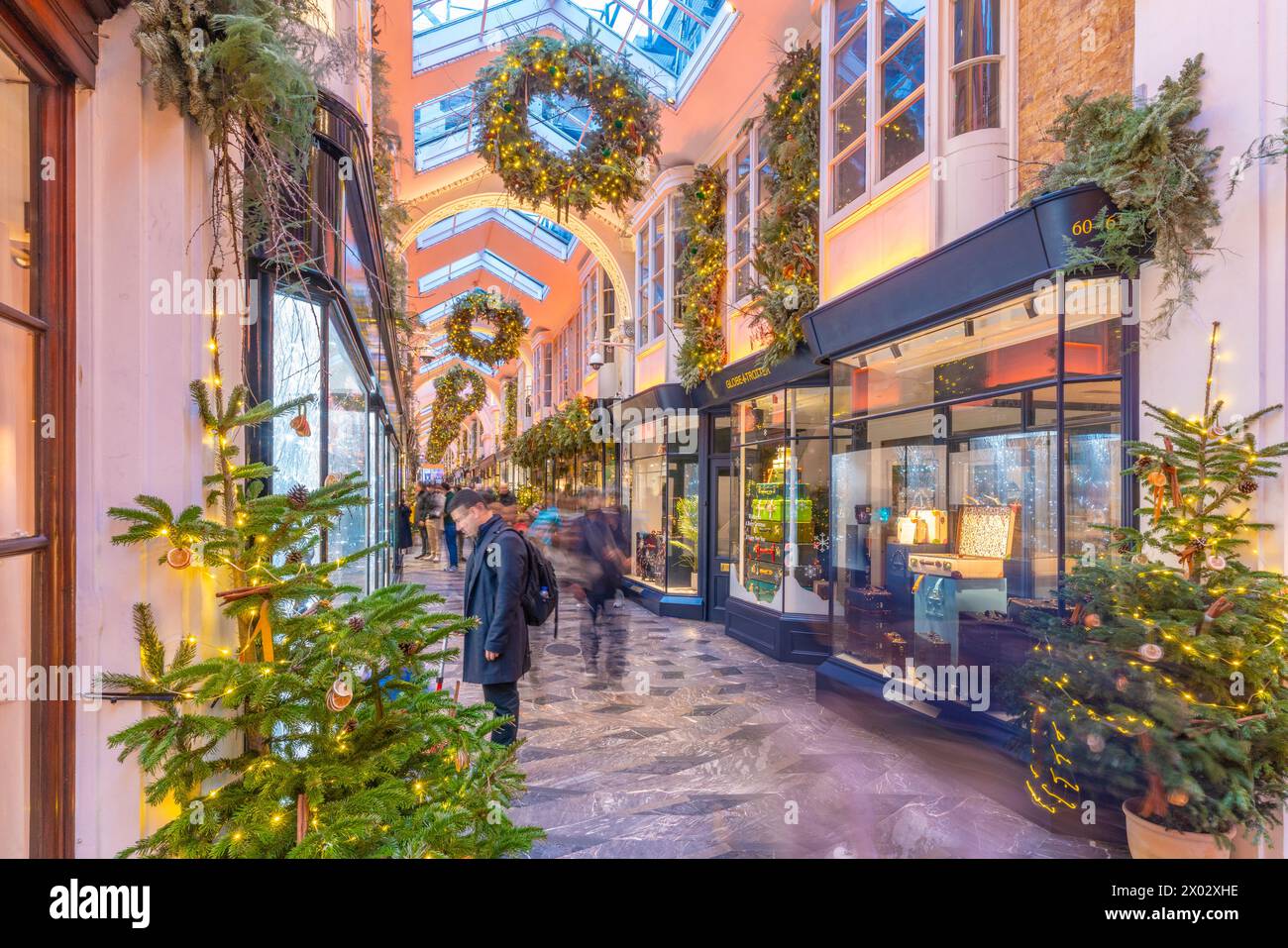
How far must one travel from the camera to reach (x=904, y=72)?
19.7 feet

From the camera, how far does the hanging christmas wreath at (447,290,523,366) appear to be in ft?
47.6

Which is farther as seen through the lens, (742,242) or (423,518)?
(423,518)

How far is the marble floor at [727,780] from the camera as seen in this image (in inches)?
155

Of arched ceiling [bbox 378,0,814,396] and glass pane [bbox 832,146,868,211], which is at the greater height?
arched ceiling [bbox 378,0,814,396]

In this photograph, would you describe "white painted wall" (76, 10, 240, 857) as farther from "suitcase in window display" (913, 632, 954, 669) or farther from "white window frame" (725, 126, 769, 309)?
"white window frame" (725, 126, 769, 309)

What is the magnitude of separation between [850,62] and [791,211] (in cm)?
148

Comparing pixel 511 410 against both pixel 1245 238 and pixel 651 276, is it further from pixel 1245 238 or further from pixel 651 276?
pixel 1245 238

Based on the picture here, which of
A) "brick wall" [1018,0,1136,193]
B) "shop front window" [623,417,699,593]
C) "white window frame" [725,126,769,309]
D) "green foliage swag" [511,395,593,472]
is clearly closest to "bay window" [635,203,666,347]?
"shop front window" [623,417,699,593]

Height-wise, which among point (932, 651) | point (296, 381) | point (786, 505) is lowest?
point (932, 651)

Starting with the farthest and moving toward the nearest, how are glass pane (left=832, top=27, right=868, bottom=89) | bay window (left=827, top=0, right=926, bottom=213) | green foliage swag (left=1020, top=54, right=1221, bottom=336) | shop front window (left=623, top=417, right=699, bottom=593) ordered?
shop front window (left=623, top=417, right=699, bottom=593), glass pane (left=832, top=27, right=868, bottom=89), bay window (left=827, top=0, right=926, bottom=213), green foliage swag (left=1020, top=54, right=1221, bottom=336)

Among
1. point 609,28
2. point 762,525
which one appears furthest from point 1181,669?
point 609,28

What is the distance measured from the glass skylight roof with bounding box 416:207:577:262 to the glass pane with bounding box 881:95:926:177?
10160 millimetres

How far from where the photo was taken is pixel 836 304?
664cm
